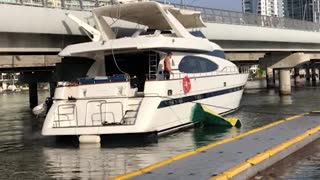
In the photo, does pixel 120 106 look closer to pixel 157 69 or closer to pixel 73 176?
pixel 157 69

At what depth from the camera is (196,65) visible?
20578 millimetres

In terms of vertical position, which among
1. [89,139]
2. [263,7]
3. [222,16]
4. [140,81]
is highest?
[263,7]

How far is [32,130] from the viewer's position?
23.4m

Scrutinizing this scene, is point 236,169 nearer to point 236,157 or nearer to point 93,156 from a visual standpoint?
point 236,157

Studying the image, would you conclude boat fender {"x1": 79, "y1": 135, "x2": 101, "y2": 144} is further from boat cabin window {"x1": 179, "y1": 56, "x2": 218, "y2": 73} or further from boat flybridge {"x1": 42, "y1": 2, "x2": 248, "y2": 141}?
boat cabin window {"x1": 179, "y1": 56, "x2": 218, "y2": 73}

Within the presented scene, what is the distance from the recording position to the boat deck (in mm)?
→ 8734

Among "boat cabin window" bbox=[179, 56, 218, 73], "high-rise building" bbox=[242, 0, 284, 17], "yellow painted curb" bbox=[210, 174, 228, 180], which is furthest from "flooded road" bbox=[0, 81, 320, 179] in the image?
"high-rise building" bbox=[242, 0, 284, 17]

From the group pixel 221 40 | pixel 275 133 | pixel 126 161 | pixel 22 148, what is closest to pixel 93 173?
pixel 126 161

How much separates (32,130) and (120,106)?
26.0 ft

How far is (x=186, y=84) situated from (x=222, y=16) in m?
15.6

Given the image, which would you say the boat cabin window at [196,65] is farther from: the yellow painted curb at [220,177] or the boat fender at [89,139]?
the yellow painted curb at [220,177]

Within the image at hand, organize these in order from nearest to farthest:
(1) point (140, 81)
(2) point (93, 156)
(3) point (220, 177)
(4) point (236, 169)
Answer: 1. (3) point (220, 177)
2. (4) point (236, 169)
3. (2) point (93, 156)
4. (1) point (140, 81)

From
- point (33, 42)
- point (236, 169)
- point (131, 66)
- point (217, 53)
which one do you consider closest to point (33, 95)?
point (33, 42)

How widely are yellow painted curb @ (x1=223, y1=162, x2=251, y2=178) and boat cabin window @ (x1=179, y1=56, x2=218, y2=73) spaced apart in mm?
10247
